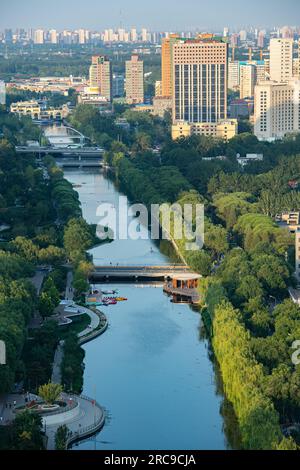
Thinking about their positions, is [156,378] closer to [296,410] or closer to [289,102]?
[296,410]

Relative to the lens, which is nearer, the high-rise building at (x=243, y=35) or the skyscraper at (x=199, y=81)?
the skyscraper at (x=199, y=81)

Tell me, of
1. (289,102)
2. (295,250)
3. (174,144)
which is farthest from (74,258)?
(289,102)

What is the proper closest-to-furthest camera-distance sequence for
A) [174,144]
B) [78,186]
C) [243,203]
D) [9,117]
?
1. [243,203]
2. [78,186]
3. [174,144]
4. [9,117]

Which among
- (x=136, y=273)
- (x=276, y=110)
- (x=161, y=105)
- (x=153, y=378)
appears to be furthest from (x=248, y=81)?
(x=153, y=378)

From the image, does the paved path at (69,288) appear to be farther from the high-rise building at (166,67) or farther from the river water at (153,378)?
the high-rise building at (166,67)

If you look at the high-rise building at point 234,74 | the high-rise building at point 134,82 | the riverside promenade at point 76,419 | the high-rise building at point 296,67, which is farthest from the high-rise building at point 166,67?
the riverside promenade at point 76,419

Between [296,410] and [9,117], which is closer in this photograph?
[296,410]

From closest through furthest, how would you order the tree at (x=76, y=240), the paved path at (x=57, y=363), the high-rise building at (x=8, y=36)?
the paved path at (x=57, y=363), the tree at (x=76, y=240), the high-rise building at (x=8, y=36)
